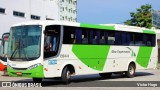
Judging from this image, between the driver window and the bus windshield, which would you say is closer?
the bus windshield

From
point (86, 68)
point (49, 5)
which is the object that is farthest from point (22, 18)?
point (86, 68)

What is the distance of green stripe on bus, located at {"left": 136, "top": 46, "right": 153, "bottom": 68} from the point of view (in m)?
25.0

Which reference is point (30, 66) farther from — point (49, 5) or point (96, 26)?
point (49, 5)

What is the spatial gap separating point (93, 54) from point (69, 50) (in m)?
2.17

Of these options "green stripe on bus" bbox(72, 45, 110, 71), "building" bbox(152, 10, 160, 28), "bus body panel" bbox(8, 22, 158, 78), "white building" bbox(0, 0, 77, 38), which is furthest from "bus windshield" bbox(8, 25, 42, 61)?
"building" bbox(152, 10, 160, 28)

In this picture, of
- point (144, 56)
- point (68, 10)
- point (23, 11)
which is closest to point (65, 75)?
point (144, 56)

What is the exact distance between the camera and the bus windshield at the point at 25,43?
1734 cm

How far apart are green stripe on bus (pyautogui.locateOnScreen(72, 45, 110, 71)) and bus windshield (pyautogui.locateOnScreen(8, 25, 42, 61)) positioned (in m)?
2.44

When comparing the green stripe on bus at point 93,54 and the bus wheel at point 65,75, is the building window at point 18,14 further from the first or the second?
the bus wheel at point 65,75

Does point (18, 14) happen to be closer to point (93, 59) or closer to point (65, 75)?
point (93, 59)

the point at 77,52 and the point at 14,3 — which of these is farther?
the point at 14,3

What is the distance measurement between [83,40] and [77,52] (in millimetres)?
785

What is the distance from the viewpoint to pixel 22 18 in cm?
→ 5559

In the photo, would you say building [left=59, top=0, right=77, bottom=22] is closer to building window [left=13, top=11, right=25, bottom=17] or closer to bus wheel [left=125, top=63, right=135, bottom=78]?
building window [left=13, top=11, right=25, bottom=17]
